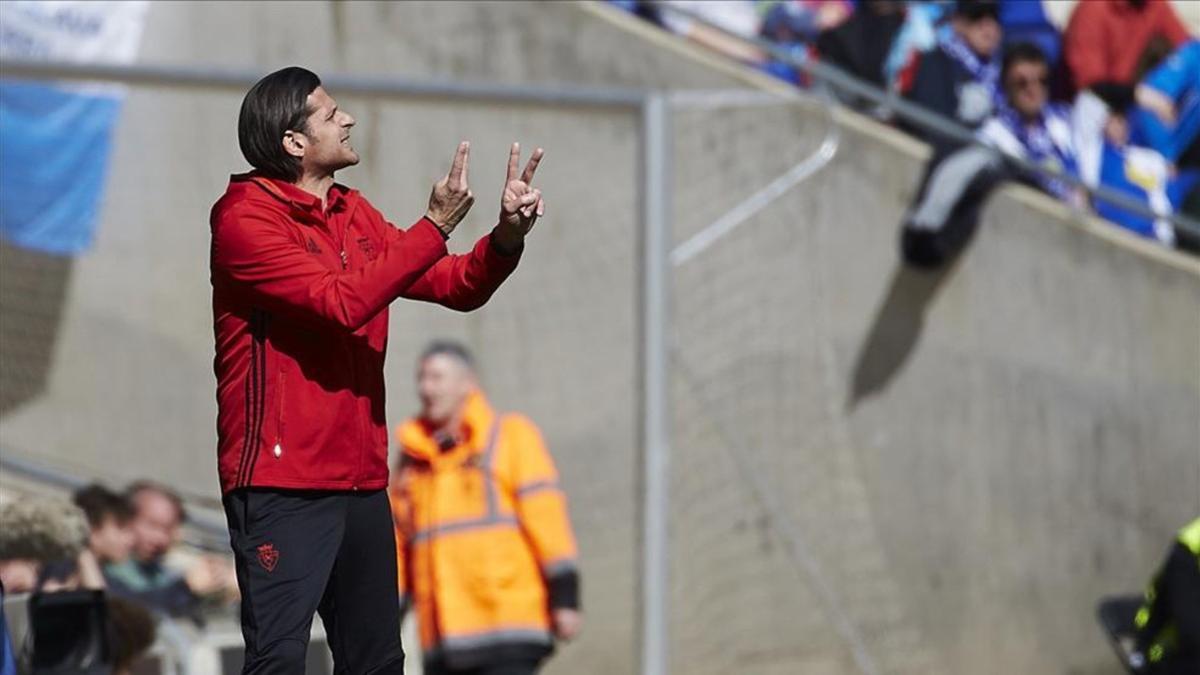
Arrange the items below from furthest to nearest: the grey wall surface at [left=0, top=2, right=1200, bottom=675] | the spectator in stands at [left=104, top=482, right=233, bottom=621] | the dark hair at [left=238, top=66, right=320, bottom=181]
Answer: the grey wall surface at [left=0, top=2, right=1200, bottom=675] → the spectator in stands at [left=104, top=482, right=233, bottom=621] → the dark hair at [left=238, top=66, right=320, bottom=181]

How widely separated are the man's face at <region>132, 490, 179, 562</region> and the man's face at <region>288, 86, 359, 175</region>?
3.59m

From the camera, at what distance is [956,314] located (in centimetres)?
991

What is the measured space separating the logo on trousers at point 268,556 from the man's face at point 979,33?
260 inches

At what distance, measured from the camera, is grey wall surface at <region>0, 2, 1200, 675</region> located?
26.8ft

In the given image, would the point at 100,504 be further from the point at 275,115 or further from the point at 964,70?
the point at 964,70

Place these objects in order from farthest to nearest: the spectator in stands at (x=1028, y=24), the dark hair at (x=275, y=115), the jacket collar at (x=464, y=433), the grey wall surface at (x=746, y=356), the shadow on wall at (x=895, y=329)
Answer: the spectator in stands at (x=1028, y=24)
the shadow on wall at (x=895, y=329)
the grey wall surface at (x=746, y=356)
the jacket collar at (x=464, y=433)
the dark hair at (x=275, y=115)

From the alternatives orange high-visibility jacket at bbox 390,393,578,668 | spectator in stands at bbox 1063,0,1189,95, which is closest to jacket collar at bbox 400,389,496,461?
orange high-visibility jacket at bbox 390,393,578,668

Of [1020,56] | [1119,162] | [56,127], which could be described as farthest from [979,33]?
[56,127]

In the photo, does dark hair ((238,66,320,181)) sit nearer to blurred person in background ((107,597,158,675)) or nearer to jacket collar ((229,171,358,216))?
jacket collar ((229,171,358,216))

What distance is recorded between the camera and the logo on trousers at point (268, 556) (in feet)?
14.8

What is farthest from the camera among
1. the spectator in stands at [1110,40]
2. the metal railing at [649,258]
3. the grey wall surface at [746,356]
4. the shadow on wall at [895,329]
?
the spectator in stands at [1110,40]

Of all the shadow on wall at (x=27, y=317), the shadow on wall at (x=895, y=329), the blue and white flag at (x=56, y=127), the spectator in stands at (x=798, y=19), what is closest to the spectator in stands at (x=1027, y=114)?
the shadow on wall at (x=895, y=329)

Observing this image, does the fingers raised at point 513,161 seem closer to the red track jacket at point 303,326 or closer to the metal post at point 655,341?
the red track jacket at point 303,326

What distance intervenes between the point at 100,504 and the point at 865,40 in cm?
434
